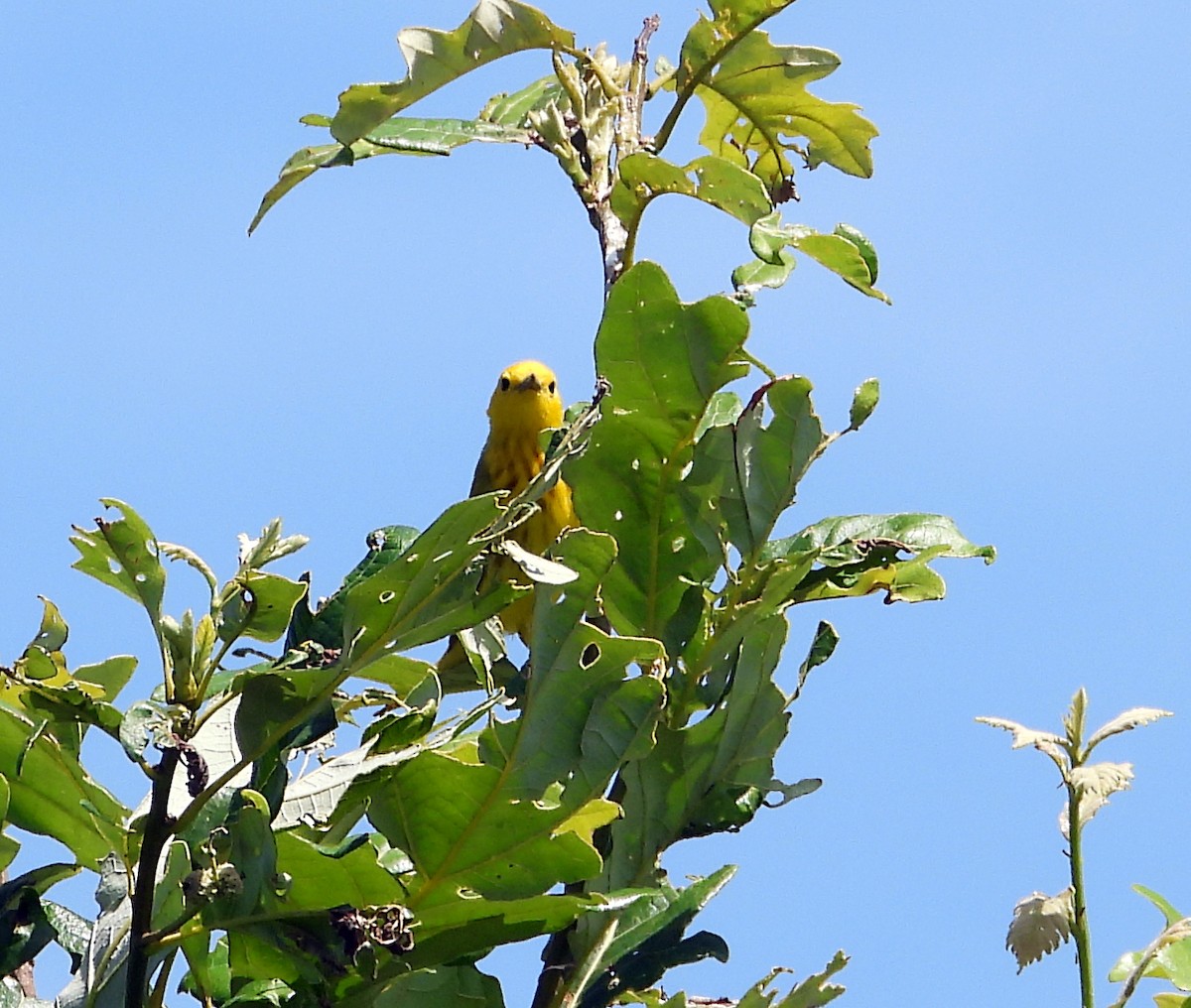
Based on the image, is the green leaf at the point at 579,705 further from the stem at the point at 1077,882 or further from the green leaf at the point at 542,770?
the stem at the point at 1077,882

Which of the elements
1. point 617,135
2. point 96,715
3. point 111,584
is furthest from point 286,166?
point 96,715

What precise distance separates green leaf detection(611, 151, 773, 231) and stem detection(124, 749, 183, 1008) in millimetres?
999

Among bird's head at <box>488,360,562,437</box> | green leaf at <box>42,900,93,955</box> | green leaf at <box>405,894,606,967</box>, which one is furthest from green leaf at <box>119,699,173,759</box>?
bird's head at <box>488,360,562,437</box>

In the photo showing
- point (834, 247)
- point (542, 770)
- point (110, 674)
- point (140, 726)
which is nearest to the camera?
point (140, 726)

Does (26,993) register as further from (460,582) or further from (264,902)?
(460,582)

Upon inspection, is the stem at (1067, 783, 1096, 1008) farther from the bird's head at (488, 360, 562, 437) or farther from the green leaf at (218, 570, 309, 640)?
the bird's head at (488, 360, 562, 437)

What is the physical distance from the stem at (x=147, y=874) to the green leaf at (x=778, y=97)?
4.67ft

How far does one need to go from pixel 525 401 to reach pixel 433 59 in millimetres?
3831

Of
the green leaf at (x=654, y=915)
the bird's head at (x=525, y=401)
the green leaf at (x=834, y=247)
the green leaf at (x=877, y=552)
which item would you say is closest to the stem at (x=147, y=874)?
the green leaf at (x=654, y=915)

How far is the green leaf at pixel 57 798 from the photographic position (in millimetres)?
1843

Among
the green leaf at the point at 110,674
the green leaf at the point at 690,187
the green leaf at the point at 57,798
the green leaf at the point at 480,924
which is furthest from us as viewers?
the green leaf at the point at 110,674

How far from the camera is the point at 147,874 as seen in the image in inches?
63.2

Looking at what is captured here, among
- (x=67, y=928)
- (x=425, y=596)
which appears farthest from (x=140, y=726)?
(x=67, y=928)

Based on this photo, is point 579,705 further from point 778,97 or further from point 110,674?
point 778,97
